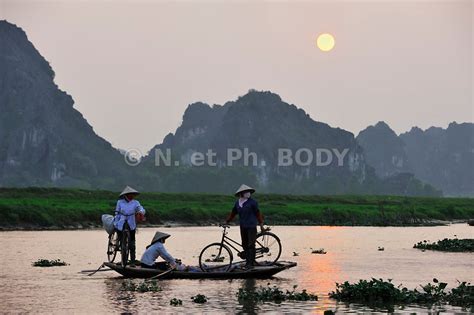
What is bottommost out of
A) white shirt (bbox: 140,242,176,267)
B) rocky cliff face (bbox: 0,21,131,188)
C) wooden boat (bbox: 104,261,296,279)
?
wooden boat (bbox: 104,261,296,279)

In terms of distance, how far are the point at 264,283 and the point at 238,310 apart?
4.40 m

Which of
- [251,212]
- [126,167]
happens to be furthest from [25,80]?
[251,212]

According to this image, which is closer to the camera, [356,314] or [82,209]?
[356,314]

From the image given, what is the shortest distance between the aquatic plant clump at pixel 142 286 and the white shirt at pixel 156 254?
0.77 meters

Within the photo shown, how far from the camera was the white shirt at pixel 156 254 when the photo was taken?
18.4 m

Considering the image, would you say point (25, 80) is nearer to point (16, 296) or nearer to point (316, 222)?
point (316, 222)

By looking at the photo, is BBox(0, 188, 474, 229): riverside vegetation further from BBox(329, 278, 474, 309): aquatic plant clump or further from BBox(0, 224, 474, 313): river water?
BBox(329, 278, 474, 309): aquatic plant clump

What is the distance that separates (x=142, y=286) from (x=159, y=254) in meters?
2.27

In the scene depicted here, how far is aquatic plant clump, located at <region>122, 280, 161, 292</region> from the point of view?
16.3 m

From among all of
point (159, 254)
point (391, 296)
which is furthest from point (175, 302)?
point (159, 254)

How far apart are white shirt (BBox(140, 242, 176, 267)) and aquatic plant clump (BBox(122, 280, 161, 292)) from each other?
2.53 feet

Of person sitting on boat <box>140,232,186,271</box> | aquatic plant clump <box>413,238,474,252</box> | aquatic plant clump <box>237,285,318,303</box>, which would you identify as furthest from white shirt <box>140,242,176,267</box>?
aquatic plant clump <box>413,238,474,252</box>

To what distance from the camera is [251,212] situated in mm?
19484

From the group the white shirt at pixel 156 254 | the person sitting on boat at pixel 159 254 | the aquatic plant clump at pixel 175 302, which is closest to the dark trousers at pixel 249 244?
the person sitting on boat at pixel 159 254
